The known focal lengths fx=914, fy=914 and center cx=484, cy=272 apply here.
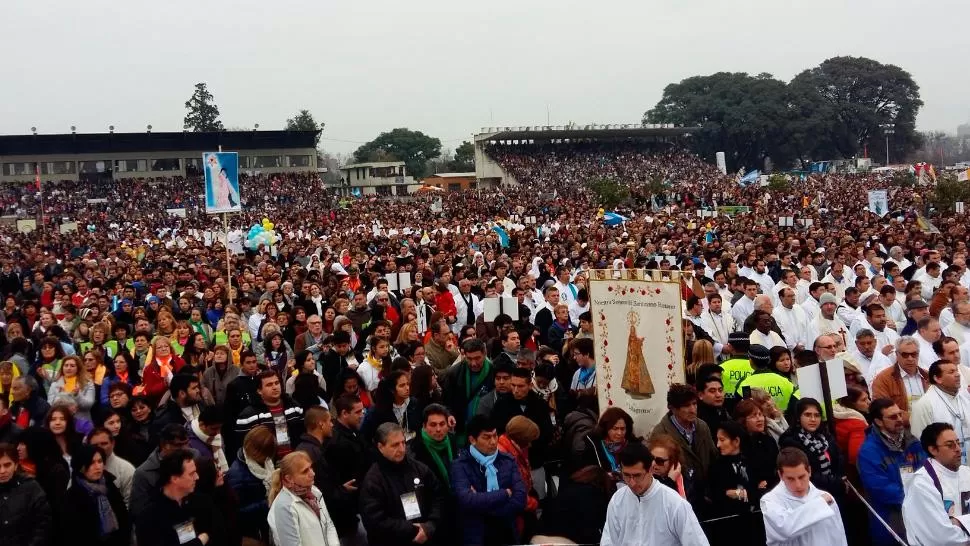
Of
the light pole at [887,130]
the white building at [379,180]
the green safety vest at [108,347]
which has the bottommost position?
the green safety vest at [108,347]

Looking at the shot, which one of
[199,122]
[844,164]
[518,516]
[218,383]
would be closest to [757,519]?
[518,516]

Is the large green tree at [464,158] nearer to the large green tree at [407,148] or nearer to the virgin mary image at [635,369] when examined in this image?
the large green tree at [407,148]

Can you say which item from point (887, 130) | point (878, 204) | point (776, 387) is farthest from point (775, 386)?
point (887, 130)

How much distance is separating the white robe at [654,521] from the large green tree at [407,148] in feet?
270

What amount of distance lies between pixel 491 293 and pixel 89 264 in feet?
30.8

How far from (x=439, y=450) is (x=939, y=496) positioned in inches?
105

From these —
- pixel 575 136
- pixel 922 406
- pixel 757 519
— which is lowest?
pixel 757 519

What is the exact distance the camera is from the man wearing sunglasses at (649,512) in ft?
13.4

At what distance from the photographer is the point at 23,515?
15.8ft

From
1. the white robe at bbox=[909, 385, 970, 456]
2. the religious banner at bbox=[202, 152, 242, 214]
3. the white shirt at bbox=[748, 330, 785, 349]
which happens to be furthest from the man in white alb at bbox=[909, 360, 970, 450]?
the religious banner at bbox=[202, 152, 242, 214]

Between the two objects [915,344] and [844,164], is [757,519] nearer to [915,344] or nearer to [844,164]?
[915,344]

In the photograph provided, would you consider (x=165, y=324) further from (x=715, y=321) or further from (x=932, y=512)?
(x=932, y=512)

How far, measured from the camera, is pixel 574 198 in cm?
4966

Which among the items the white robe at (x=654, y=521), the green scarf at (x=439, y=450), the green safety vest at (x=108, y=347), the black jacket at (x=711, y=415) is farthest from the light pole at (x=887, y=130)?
the white robe at (x=654, y=521)
